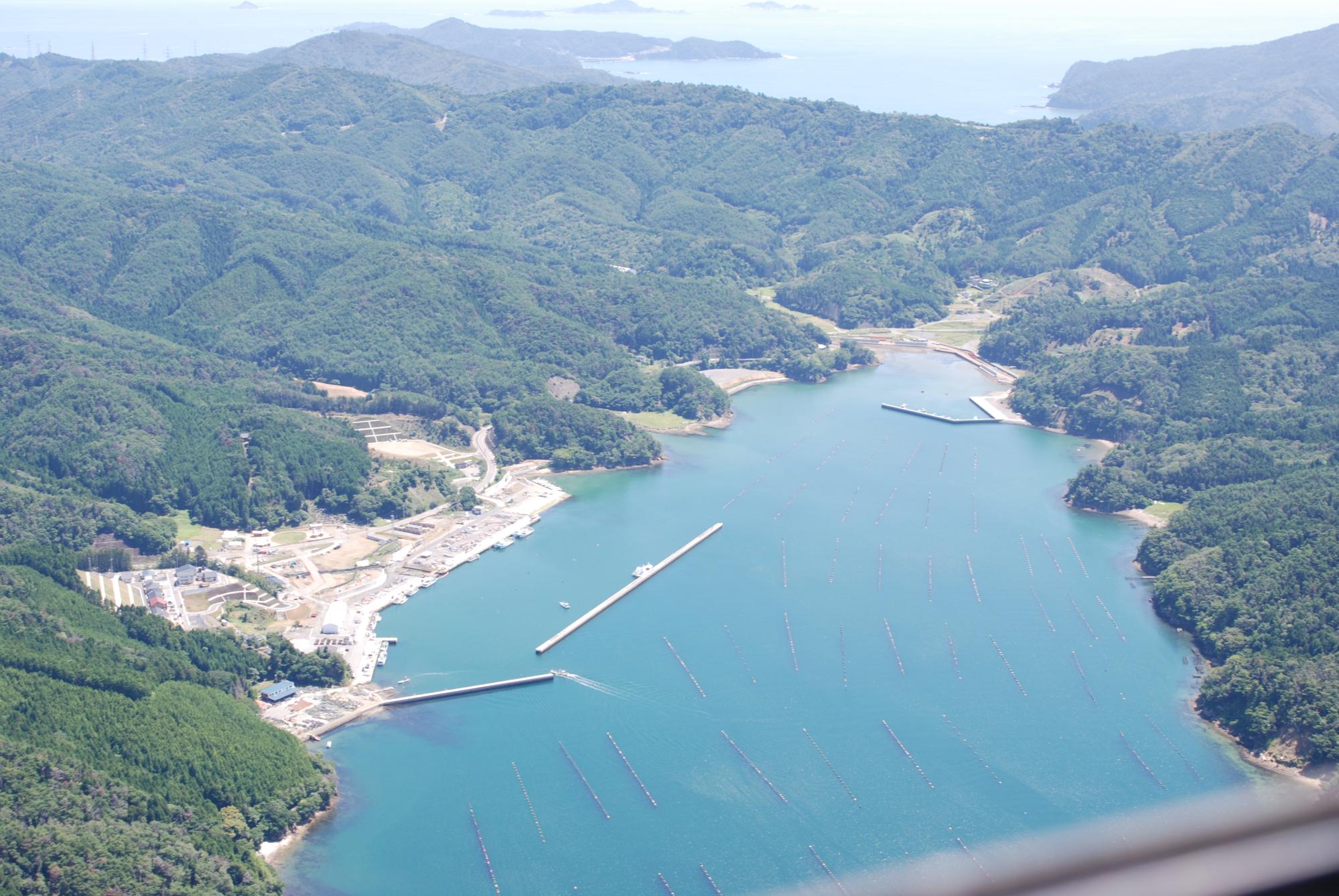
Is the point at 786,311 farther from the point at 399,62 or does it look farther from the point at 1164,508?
the point at 399,62

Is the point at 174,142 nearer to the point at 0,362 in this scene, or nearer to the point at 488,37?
the point at 0,362

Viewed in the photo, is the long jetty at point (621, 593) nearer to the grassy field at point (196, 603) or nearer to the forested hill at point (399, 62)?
the grassy field at point (196, 603)

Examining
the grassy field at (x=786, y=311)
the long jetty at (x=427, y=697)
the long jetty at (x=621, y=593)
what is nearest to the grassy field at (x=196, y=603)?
the long jetty at (x=427, y=697)

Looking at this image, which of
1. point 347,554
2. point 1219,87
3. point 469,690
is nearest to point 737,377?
point 347,554

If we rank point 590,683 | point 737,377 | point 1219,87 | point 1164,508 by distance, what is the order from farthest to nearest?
1. point 1219,87
2. point 737,377
3. point 1164,508
4. point 590,683

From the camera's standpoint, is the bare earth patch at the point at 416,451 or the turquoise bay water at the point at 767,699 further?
the bare earth patch at the point at 416,451

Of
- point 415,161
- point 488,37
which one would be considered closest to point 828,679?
point 415,161
